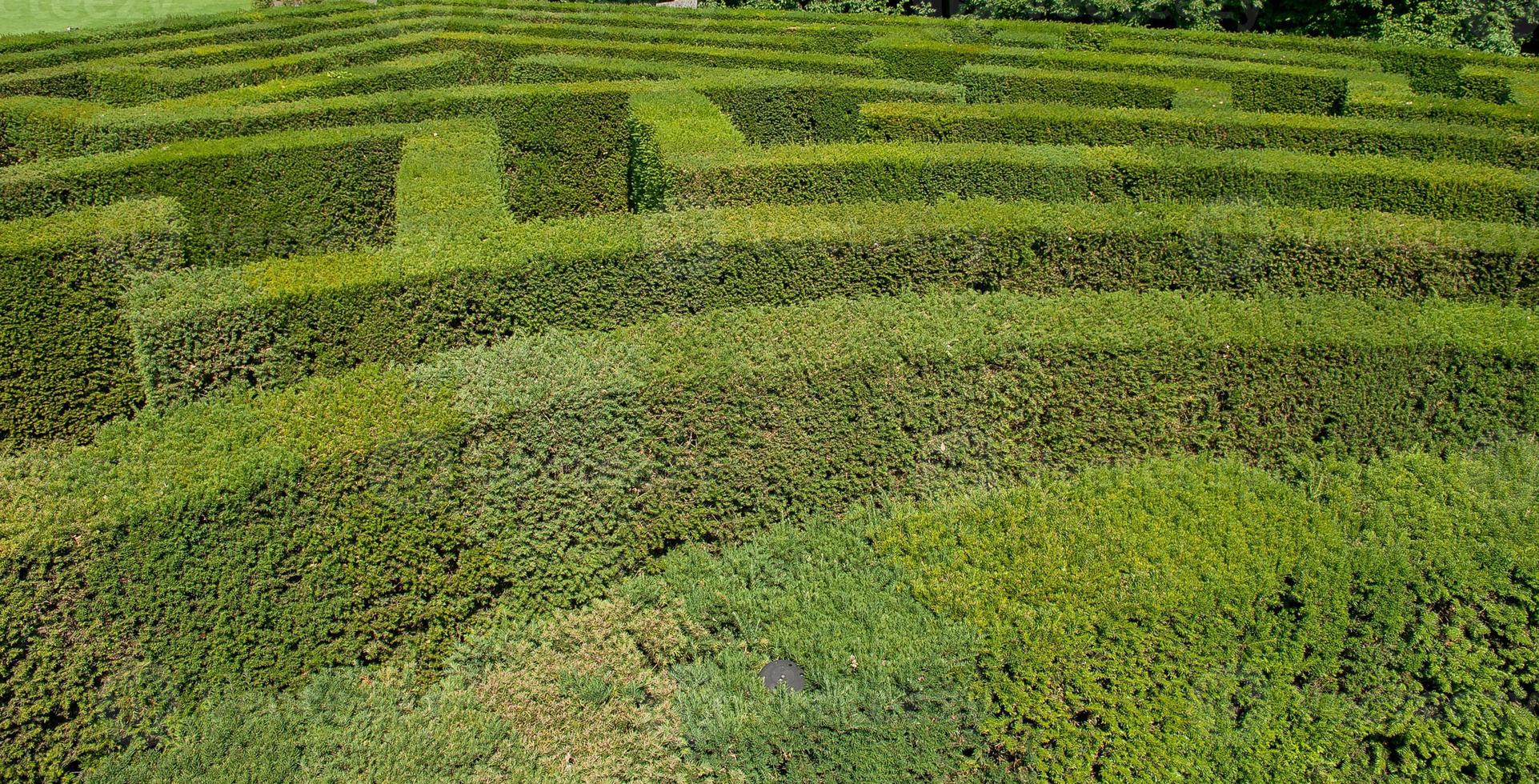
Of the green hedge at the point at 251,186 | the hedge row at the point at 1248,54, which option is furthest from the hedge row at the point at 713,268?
the hedge row at the point at 1248,54

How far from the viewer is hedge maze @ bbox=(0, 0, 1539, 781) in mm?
5961

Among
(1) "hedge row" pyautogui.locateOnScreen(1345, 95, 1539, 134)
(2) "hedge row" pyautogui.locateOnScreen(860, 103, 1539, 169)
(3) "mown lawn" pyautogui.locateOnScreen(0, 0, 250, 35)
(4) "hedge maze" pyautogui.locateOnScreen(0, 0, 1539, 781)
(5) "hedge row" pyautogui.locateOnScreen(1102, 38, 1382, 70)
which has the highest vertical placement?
(3) "mown lawn" pyautogui.locateOnScreen(0, 0, 250, 35)

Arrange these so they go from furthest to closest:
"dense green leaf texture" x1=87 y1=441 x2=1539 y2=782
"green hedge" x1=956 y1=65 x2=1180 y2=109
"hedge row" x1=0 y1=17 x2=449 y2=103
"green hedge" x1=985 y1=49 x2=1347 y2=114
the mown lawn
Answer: the mown lawn
"green hedge" x1=985 y1=49 x2=1347 y2=114
"green hedge" x1=956 y1=65 x2=1180 y2=109
"hedge row" x1=0 y1=17 x2=449 y2=103
"dense green leaf texture" x1=87 y1=441 x2=1539 y2=782

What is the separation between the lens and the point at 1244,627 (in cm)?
630

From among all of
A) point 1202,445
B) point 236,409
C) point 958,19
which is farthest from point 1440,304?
point 958,19

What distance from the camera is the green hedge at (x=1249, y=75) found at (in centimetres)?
1739

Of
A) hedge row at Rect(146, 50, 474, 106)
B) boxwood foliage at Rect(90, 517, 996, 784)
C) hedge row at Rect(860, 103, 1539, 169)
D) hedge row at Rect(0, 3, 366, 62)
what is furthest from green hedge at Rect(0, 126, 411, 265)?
hedge row at Rect(0, 3, 366, 62)

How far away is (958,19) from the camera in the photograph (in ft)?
74.4

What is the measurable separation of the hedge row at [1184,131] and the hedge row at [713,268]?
3.44 metres

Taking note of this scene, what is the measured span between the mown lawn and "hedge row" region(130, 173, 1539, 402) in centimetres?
1969

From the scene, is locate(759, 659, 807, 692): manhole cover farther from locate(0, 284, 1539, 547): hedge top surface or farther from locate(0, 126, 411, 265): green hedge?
locate(0, 126, 411, 265): green hedge

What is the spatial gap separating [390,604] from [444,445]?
1172 millimetres

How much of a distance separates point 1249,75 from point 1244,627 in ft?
47.9

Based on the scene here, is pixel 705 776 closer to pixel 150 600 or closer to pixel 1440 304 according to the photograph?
pixel 150 600
